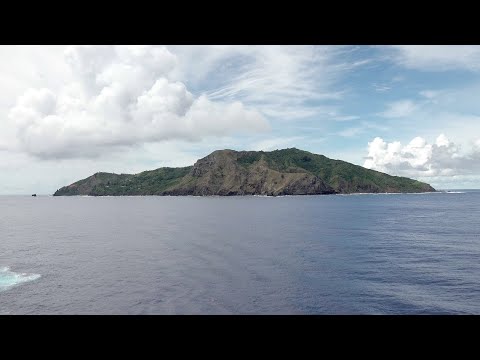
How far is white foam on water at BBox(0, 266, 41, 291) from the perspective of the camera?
45594mm

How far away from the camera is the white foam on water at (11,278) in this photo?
150ft

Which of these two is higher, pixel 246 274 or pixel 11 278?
pixel 246 274

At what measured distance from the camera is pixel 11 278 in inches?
1956

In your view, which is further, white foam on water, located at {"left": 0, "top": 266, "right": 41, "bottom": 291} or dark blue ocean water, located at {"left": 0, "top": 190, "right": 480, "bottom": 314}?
white foam on water, located at {"left": 0, "top": 266, "right": 41, "bottom": 291}

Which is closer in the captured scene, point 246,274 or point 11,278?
point 11,278

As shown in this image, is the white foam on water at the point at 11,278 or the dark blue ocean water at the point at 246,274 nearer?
the dark blue ocean water at the point at 246,274

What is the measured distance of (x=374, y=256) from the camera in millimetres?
61750

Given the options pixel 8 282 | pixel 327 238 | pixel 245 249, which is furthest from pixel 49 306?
pixel 327 238

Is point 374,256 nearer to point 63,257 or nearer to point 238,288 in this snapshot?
point 238,288

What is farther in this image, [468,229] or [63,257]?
[468,229]

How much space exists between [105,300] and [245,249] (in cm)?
3627
